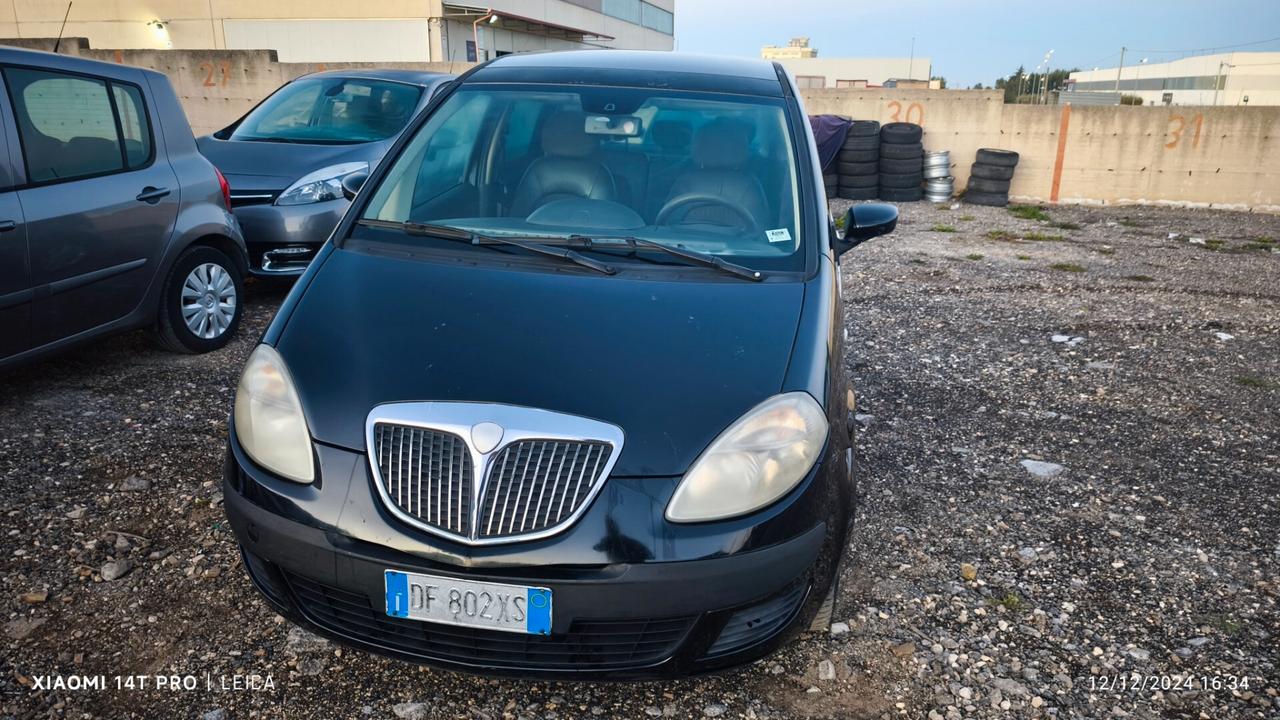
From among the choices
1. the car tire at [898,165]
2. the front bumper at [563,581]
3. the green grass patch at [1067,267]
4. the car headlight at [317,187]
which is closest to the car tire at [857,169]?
the car tire at [898,165]

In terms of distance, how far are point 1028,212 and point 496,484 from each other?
11736 millimetres

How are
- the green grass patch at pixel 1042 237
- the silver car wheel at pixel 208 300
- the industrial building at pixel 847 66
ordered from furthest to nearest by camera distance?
the industrial building at pixel 847 66 → the green grass patch at pixel 1042 237 → the silver car wheel at pixel 208 300

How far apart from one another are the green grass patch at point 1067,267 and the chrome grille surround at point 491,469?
7444 millimetres

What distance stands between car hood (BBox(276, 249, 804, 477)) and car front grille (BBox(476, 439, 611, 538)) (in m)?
0.11

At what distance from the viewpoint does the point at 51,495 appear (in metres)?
3.31

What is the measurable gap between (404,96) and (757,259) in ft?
17.0

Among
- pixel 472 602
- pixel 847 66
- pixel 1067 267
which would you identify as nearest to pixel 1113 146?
pixel 1067 267

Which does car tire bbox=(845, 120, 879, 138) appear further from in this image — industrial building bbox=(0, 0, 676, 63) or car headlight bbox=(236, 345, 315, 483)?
industrial building bbox=(0, 0, 676, 63)

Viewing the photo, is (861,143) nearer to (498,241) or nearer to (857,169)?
(857,169)

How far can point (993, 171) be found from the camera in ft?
41.3

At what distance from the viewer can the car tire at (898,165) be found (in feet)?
41.7

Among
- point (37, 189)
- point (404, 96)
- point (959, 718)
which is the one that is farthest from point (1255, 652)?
point (404, 96)

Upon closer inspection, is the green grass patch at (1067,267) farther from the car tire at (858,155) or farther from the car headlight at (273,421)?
the car headlight at (273,421)

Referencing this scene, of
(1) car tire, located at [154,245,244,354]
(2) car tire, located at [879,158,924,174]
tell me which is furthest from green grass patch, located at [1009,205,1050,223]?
(1) car tire, located at [154,245,244,354]
